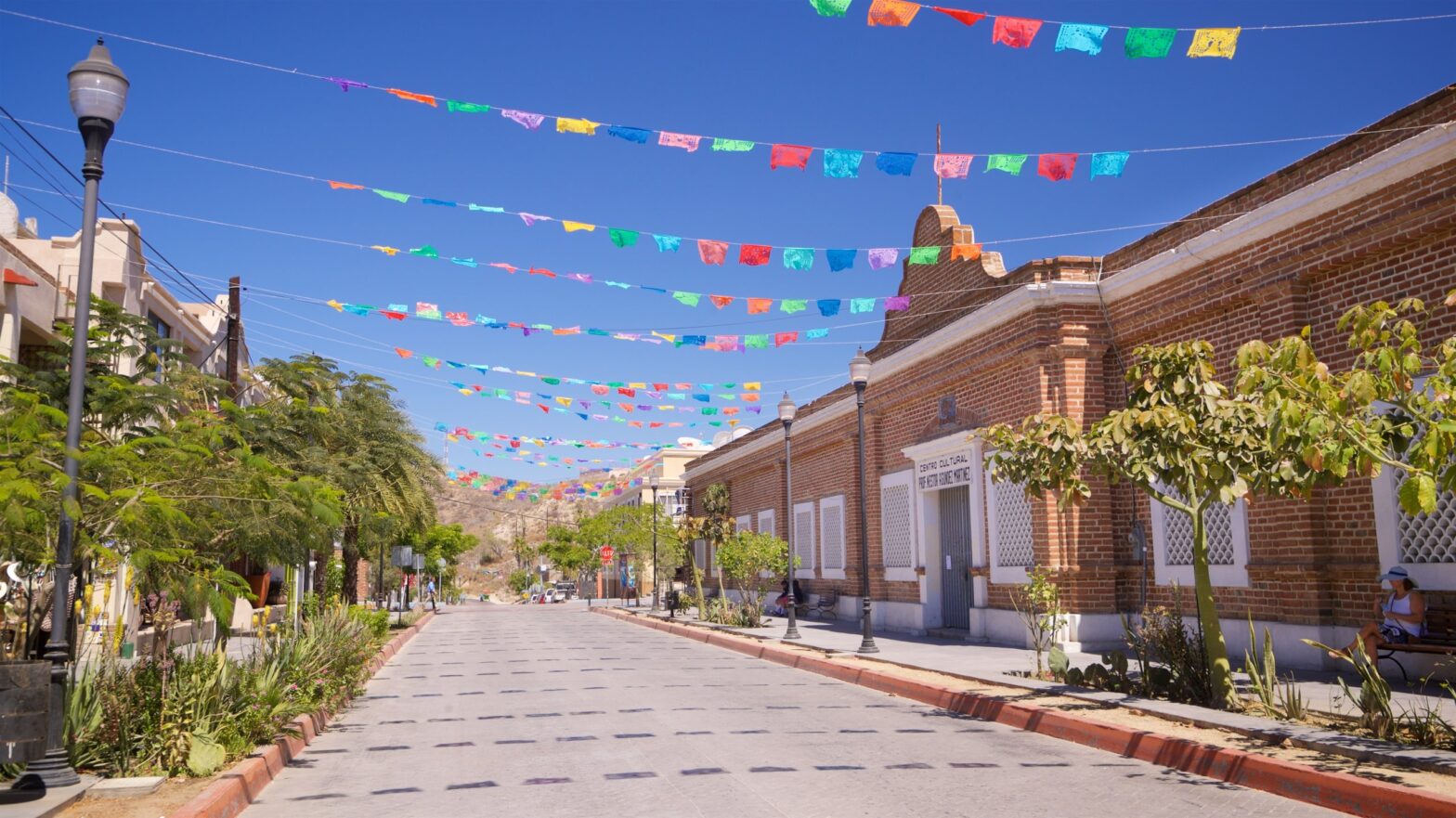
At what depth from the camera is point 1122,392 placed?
725 inches

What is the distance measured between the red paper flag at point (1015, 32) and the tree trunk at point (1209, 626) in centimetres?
484

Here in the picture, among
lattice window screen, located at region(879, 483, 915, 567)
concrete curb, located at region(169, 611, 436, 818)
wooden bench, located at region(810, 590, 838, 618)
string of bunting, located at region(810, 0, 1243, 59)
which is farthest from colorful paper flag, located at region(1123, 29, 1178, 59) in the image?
wooden bench, located at region(810, 590, 838, 618)

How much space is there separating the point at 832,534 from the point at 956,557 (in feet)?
27.5

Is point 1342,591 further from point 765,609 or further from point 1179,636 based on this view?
point 765,609

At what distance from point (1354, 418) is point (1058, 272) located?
11.5 meters

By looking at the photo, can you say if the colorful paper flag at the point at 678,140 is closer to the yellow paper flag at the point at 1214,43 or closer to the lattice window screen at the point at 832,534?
the yellow paper flag at the point at 1214,43

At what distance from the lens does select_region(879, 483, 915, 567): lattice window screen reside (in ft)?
82.5

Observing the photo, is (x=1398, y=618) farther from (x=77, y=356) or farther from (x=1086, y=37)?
(x=77, y=356)

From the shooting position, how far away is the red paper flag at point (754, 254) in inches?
658

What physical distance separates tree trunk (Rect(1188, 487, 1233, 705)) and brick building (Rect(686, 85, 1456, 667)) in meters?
3.41

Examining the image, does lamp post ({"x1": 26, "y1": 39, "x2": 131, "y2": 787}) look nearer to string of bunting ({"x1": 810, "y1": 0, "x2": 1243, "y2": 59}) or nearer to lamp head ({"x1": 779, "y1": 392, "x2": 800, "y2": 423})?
string of bunting ({"x1": 810, "y1": 0, "x2": 1243, "y2": 59})

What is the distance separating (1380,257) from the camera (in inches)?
514


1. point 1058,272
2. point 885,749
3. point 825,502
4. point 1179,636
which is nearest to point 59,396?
point 885,749

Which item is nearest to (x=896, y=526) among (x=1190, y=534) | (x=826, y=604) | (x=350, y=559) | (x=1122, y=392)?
(x=826, y=604)
